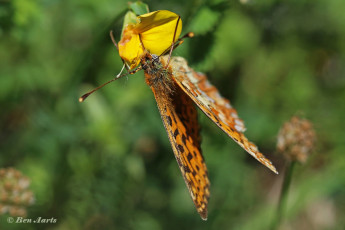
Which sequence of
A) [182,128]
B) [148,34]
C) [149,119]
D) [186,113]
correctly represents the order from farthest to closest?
[149,119]
[186,113]
[182,128]
[148,34]

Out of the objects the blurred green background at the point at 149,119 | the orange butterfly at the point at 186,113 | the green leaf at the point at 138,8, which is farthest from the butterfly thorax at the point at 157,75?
the blurred green background at the point at 149,119

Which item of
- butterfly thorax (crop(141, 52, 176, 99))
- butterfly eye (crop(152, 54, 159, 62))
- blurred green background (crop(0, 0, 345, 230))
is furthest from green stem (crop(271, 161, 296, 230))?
butterfly eye (crop(152, 54, 159, 62))

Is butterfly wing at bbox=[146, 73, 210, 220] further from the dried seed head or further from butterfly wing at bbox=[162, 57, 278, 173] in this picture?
the dried seed head

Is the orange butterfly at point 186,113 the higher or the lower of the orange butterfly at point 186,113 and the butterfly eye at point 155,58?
the lower

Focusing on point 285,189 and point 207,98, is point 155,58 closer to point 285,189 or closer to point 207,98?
point 207,98

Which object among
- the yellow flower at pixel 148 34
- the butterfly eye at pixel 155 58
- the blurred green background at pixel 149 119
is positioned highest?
the yellow flower at pixel 148 34

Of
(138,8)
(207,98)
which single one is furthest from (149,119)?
(138,8)

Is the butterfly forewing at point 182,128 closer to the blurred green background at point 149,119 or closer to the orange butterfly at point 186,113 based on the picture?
the orange butterfly at point 186,113

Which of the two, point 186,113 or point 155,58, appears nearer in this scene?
point 155,58
